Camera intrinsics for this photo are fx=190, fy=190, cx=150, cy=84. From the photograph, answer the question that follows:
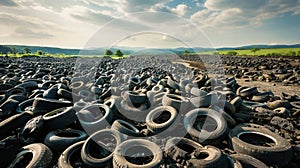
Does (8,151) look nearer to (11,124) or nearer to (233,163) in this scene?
(11,124)

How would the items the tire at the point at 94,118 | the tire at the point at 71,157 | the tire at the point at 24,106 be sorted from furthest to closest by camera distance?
1. the tire at the point at 24,106
2. the tire at the point at 94,118
3. the tire at the point at 71,157

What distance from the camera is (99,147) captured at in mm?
4285

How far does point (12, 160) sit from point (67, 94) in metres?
3.61

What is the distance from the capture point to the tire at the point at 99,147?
3.64 metres

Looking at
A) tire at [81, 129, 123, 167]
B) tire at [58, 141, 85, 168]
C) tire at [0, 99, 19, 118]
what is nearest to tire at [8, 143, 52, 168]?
tire at [58, 141, 85, 168]

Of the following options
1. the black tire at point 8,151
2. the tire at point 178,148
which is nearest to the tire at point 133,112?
the tire at point 178,148

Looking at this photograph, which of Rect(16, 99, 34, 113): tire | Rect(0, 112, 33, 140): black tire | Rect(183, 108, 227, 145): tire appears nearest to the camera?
Rect(183, 108, 227, 145): tire

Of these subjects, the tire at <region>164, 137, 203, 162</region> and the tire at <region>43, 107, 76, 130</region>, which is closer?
the tire at <region>164, 137, 203, 162</region>

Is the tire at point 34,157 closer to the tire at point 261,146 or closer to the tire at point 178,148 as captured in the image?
the tire at point 178,148

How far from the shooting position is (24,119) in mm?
4922

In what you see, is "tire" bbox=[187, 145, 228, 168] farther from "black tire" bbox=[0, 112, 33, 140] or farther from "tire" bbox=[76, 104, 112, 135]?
"black tire" bbox=[0, 112, 33, 140]

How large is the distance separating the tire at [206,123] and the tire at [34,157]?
3.13 metres

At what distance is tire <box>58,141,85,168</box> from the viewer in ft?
12.0

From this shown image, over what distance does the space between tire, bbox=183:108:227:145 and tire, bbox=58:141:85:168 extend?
2550mm
